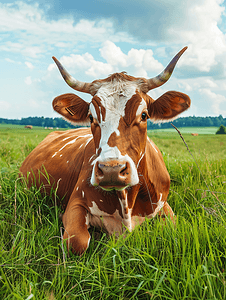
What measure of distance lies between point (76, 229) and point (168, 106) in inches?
85.1

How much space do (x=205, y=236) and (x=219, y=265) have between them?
0.33 m

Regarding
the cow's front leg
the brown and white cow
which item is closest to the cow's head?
the brown and white cow

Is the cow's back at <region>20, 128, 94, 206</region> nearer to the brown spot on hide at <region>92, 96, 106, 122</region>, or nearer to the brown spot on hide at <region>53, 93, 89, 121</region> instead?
the brown spot on hide at <region>53, 93, 89, 121</region>

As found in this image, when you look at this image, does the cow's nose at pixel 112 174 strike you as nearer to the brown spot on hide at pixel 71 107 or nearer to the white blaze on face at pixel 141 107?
the white blaze on face at pixel 141 107

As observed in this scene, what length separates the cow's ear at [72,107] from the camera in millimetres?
3785

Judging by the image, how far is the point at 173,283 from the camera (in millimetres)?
1948

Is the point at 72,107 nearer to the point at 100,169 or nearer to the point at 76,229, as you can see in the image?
the point at 100,169

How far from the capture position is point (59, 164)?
15.6ft

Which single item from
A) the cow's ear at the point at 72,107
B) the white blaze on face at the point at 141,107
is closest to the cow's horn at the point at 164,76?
Answer: the white blaze on face at the point at 141,107

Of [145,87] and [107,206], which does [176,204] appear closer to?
[107,206]

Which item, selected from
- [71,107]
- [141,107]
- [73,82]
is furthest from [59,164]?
[141,107]

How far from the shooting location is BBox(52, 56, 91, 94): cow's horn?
3.58 meters

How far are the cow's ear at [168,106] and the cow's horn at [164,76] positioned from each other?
0.21 metres

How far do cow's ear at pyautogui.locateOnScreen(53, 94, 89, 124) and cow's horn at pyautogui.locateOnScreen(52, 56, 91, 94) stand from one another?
203 millimetres
